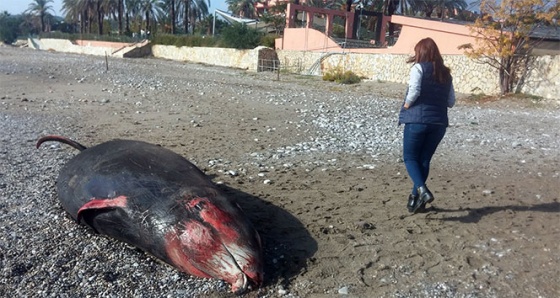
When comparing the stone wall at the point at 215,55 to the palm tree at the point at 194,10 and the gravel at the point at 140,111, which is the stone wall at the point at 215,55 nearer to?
the palm tree at the point at 194,10

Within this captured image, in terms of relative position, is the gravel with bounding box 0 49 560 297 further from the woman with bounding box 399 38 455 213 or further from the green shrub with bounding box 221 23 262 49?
the green shrub with bounding box 221 23 262 49

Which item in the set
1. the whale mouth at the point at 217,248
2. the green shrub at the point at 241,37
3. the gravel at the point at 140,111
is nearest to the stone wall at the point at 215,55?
the green shrub at the point at 241,37

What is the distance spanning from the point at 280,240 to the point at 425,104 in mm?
1856

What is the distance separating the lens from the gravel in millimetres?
3783

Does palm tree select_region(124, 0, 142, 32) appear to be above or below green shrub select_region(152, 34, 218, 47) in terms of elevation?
above

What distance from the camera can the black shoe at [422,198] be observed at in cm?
479

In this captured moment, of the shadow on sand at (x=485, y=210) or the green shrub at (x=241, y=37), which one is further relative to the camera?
the green shrub at (x=241, y=37)

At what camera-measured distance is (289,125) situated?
35.4ft

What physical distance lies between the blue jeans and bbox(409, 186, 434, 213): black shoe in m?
0.05

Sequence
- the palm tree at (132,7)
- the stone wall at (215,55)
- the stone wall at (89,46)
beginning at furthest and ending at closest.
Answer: the palm tree at (132,7)
the stone wall at (89,46)
the stone wall at (215,55)

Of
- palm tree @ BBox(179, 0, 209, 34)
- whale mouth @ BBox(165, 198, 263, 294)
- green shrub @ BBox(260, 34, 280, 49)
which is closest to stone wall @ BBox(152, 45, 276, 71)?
green shrub @ BBox(260, 34, 280, 49)

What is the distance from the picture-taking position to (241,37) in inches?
1679

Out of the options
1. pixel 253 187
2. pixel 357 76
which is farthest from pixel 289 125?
pixel 357 76

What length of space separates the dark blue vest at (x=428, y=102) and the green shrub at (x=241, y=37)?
38.7 meters
